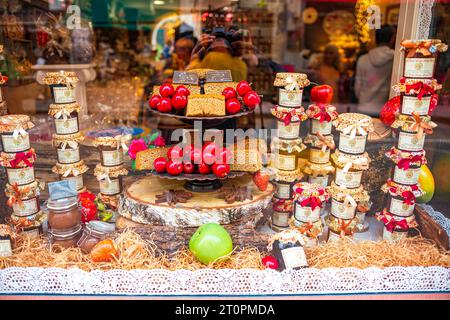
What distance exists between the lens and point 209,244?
1.87 metres

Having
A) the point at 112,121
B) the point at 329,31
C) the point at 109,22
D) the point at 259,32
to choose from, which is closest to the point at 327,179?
the point at 112,121

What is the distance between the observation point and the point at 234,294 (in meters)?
1.83

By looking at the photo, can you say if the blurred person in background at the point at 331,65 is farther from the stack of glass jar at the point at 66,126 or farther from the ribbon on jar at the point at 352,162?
the stack of glass jar at the point at 66,126

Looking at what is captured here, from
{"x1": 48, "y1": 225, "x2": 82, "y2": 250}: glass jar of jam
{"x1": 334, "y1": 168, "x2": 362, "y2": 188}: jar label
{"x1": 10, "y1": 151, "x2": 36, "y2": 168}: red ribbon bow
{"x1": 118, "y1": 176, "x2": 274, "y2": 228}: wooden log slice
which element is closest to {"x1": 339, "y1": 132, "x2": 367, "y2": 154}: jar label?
{"x1": 334, "y1": 168, "x2": 362, "y2": 188}: jar label

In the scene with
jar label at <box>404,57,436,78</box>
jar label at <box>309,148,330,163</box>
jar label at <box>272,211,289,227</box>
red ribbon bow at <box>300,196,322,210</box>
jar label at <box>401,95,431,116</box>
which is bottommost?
jar label at <box>272,211,289,227</box>

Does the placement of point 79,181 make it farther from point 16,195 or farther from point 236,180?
point 236,180

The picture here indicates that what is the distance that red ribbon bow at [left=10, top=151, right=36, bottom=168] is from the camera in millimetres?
2055

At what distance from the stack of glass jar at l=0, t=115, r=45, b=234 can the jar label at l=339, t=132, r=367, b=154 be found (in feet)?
5.49

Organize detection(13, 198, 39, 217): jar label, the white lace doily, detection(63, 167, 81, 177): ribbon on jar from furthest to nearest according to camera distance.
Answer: detection(63, 167, 81, 177): ribbon on jar
detection(13, 198, 39, 217): jar label
the white lace doily

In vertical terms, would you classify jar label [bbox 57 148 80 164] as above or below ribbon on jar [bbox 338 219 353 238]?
above

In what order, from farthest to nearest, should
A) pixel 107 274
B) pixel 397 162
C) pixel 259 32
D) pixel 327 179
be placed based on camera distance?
pixel 259 32 < pixel 327 179 < pixel 397 162 < pixel 107 274

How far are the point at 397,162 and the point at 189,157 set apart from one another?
1101mm

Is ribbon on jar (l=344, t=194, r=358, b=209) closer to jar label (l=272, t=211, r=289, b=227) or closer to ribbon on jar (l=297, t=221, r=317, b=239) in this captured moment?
ribbon on jar (l=297, t=221, r=317, b=239)
